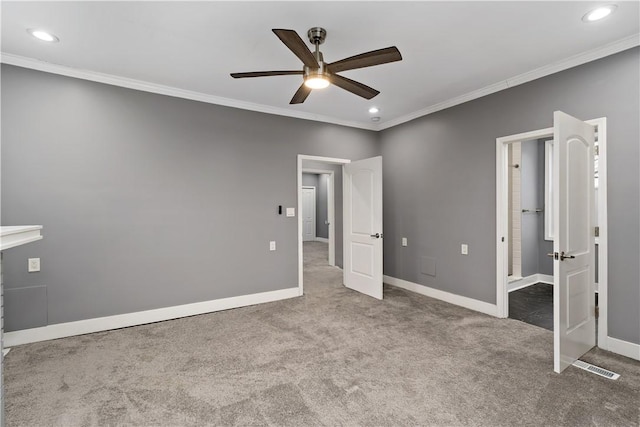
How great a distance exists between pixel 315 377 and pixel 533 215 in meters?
4.71

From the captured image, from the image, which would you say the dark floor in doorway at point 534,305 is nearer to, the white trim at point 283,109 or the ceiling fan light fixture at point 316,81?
the white trim at point 283,109

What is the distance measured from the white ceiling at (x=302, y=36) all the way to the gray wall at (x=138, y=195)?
37cm

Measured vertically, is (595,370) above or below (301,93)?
below

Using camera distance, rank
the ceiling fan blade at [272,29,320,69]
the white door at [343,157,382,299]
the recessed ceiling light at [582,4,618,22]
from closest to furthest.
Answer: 1. the ceiling fan blade at [272,29,320,69]
2. the recessed ceiling light at [582,4,618,22]
3. the white door at [343,157,382,299]

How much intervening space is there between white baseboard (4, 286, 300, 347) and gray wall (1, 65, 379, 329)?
75 mm

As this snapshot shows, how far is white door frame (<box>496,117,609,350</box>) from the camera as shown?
2.76 meters

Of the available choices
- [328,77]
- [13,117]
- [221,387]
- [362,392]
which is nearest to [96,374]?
[221,387]

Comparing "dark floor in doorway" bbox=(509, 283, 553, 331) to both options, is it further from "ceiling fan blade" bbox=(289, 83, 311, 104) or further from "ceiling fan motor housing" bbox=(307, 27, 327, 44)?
"ceiling fan motor housing" bbox=(307, 27, 327, 44)

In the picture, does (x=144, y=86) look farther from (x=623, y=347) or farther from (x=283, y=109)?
(x=623, y=347)

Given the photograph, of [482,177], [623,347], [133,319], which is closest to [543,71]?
[482,177]

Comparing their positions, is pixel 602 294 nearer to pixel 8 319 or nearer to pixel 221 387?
pixel 221 387

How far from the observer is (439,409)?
6.57 feet

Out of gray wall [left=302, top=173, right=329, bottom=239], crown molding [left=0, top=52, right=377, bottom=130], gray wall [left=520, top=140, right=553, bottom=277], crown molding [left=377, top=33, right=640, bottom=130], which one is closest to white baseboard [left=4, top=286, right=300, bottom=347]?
crown molding [left=0, top=52, right=377, bottom=130]

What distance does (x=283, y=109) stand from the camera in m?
4.33
